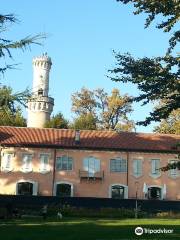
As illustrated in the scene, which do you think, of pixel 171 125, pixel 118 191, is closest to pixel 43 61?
pixel 171 125

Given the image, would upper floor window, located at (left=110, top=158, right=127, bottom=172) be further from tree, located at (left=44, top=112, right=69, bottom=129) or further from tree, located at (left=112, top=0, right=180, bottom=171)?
tree, located at (left=112, top=0, right=180, bottom=171)

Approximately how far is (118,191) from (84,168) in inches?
156

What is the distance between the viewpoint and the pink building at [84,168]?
43.3 meters

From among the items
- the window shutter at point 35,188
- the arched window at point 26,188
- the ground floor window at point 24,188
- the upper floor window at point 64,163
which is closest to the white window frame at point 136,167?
the upper floor window at point 64,163

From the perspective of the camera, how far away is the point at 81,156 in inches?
1757

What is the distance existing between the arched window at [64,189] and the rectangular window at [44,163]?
1.82 metres

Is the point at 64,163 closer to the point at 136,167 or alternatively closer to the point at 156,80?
the point at 136,167

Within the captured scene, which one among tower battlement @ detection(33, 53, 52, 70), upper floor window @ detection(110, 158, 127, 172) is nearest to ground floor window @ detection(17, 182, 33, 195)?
upper floor window @ detection(110, 158, 127, 172)

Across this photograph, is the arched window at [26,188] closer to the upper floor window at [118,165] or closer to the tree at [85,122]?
the upper floor window at [118,165]

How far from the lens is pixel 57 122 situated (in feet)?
201

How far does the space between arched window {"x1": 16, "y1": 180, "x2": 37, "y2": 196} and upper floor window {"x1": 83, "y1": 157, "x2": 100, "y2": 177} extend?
5.23 meters

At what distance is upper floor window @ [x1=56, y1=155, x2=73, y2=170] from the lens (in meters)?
44.1

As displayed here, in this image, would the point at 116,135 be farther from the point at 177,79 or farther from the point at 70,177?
the point at 177,79

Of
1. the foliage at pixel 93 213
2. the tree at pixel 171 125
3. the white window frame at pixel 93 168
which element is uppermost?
the tree at pixel 171 125
